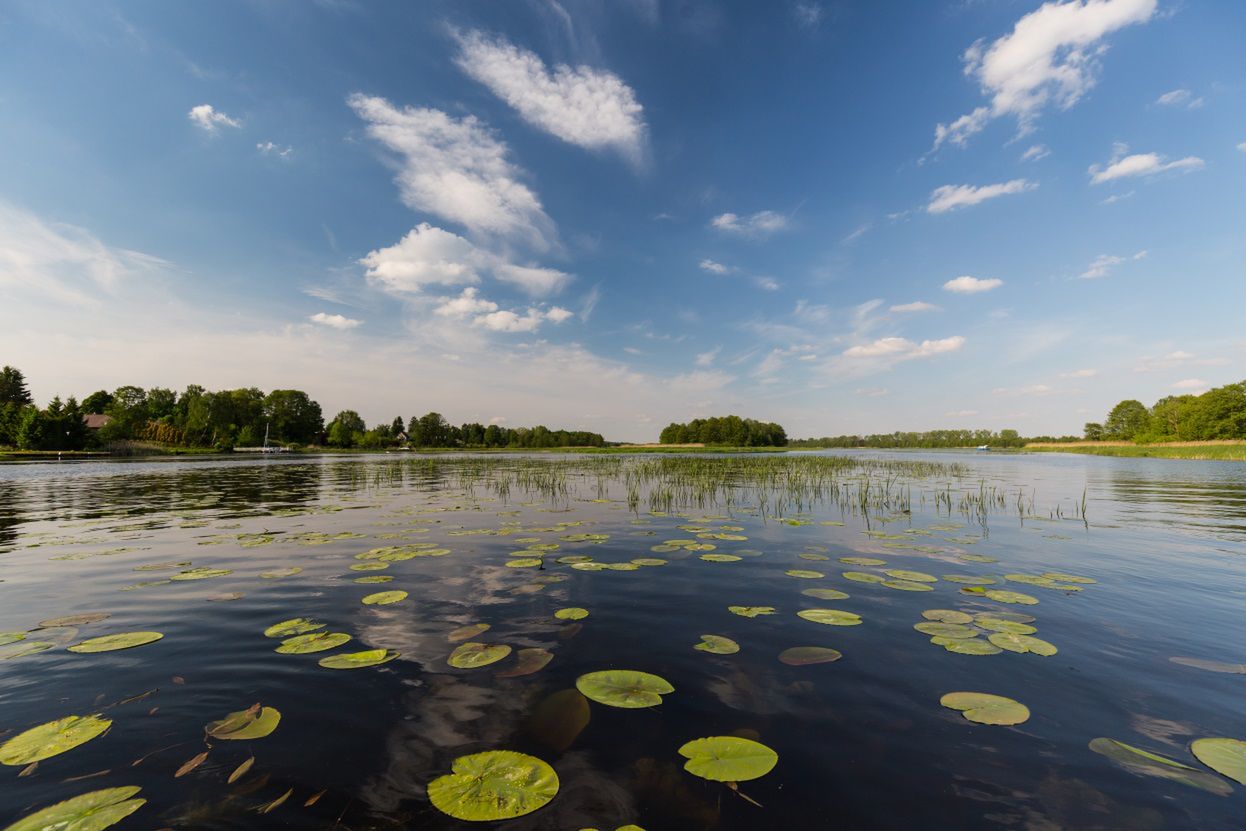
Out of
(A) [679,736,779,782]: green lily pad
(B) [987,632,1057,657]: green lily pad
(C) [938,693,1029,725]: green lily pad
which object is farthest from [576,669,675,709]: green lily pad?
(B) [987,632,1057,657]: green lily pad

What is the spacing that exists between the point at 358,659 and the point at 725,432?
149 m

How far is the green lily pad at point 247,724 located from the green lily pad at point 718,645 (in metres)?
3.97

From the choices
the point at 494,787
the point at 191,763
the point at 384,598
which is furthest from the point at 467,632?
the point at 494,787

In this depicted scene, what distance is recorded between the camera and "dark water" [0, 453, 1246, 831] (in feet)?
9.32

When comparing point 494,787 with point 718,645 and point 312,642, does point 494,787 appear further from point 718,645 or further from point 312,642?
point 312,642

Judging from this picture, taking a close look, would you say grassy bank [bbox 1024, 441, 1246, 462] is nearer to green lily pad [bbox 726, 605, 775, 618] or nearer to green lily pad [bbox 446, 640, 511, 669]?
green lily pad [bbox 726, 605, 775, 618]

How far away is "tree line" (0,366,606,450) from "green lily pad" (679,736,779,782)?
312 ft

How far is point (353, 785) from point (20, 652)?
16.5ft

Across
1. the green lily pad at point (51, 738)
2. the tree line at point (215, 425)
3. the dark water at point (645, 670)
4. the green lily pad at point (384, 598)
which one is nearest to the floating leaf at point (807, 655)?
the dark water at point (645, 670)

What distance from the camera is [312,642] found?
5.17 meters

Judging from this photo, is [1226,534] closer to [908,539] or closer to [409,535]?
[908,539]

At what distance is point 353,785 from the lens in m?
2.96

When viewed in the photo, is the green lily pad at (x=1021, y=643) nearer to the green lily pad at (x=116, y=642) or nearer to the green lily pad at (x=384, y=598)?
the green lily pad at (x=384, y=598)

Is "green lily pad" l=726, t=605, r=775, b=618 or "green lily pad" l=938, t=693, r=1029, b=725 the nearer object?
"green lily pad" l=938, t=693, r=1029, b=725
